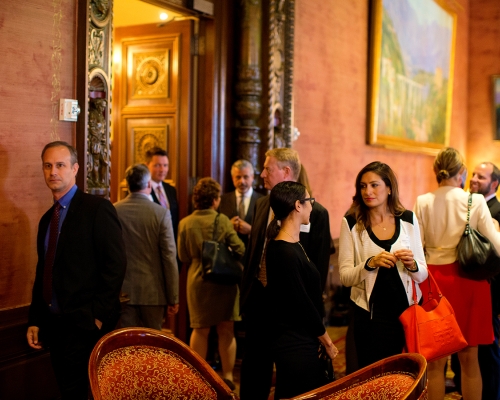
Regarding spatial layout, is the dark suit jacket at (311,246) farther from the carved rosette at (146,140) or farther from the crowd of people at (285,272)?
the carved rosette at (146,140)

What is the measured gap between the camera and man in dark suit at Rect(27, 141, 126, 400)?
135 inches

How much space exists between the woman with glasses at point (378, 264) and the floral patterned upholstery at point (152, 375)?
1124 millimetres

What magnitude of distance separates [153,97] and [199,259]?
1.92 m

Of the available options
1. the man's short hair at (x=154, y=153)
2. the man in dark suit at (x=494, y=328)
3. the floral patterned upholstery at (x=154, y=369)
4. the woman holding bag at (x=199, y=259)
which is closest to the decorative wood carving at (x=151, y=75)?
the man's short hair at (x=154, y=153)

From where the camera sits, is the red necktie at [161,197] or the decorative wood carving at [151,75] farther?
the decorative wood carving at [151,75]

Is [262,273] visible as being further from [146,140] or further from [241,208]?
[146,140]

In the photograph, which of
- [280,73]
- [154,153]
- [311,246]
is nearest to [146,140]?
[154,153]

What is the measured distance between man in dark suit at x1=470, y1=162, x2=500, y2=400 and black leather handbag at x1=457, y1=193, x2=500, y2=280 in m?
0.62

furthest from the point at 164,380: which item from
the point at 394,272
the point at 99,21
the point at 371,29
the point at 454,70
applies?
the point at 454,70

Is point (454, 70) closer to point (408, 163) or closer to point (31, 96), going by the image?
point (408, 163)

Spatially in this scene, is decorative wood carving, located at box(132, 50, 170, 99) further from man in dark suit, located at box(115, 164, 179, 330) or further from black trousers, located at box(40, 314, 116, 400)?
black trousers, located at box(40, 314, 116, 400)

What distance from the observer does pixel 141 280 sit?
183 inches

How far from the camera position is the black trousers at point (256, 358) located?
12.2 feet

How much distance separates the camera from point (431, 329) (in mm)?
3576
